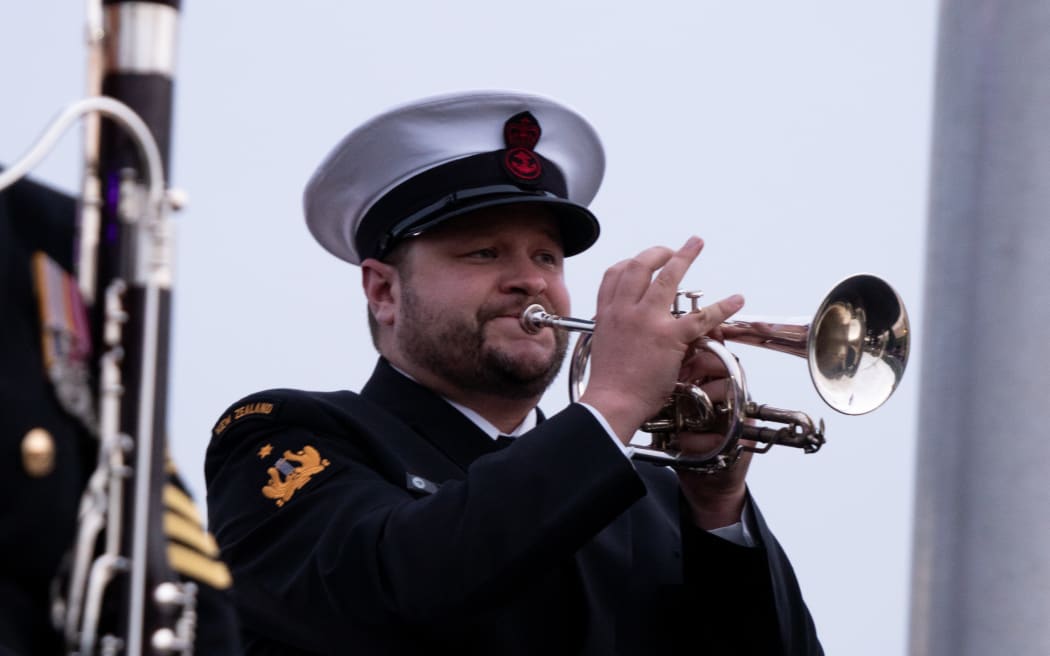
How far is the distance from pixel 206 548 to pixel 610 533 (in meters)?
1.62

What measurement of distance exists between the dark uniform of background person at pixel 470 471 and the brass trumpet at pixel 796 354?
12 cm

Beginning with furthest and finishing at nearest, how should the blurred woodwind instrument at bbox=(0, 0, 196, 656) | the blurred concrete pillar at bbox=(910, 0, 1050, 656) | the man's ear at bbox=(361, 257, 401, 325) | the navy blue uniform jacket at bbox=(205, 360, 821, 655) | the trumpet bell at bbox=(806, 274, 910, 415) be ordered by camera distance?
the man's ear at bbox=(361, 257, 401, 325) < the trumpet bell at bbox=(806, 274, 910, 415) < the blurred concrete pillar at bbox=(910, 0, 1050, 656) < the navy blue uniform jacket at bbox=(205, 360, 821, 655) < the blurred woodwind instrument at bbox=(0, 0, 196, 656)

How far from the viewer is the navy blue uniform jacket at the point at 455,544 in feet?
7.88

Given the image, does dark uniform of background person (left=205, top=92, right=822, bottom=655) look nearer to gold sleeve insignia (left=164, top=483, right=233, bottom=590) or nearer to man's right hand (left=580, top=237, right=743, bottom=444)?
man's right hand (left=580, top=237, right=743, bottom=444)

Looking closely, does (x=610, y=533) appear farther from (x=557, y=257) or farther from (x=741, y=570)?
(x=557, y=257)

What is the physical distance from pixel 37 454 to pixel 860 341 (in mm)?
1908

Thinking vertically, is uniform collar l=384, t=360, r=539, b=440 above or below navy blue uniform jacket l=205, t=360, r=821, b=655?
above

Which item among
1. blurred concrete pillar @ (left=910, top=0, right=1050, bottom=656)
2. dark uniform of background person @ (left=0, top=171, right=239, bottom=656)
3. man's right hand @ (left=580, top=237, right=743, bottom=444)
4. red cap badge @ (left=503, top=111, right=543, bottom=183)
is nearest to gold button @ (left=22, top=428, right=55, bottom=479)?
dark uniform of background person @ (left=0, top=171, right=239, bottom=656)

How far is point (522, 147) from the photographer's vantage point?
3.12 m

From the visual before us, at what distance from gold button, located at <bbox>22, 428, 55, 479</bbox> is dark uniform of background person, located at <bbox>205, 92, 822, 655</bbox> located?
3.48 ft

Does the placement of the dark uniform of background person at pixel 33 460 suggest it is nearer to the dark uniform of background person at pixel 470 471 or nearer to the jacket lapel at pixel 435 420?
the dark uniform of background person at pixel 470 471

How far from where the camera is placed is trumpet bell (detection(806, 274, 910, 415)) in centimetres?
291

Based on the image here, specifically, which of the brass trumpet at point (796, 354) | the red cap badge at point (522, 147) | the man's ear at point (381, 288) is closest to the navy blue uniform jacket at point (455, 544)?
the man's ear at point (381, 288)

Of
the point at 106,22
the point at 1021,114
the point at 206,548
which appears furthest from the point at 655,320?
the point at 106,22
